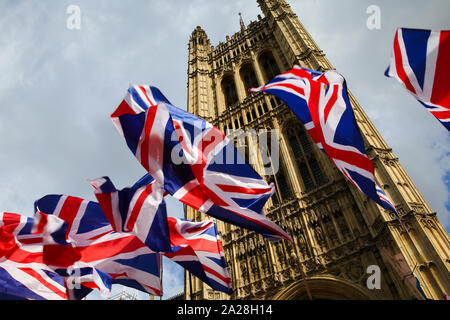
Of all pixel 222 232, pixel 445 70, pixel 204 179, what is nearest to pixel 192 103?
pixel 222 232

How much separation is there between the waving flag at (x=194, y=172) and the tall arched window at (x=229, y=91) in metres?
23.3

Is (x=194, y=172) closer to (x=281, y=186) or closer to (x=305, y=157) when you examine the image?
(x=281, y=186)

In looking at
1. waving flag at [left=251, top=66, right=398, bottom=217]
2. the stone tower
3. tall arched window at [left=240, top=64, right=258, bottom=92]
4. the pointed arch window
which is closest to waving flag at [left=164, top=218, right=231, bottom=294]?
the stone tower

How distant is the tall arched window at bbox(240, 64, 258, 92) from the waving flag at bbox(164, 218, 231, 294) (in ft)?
77.7

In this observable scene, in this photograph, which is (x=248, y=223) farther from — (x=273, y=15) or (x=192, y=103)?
(x=273, y=15)

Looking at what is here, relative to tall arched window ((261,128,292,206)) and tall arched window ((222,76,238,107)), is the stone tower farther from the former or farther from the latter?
tall arched window ((222,76,238,107))

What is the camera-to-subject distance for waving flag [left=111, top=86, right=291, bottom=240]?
7.40 m

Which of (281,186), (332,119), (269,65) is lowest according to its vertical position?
(332,119)

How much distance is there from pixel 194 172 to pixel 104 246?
4214 mm

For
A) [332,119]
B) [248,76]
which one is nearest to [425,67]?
[332,119]

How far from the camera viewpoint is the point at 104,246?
938 centimetres

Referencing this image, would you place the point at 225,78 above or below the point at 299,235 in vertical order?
above
